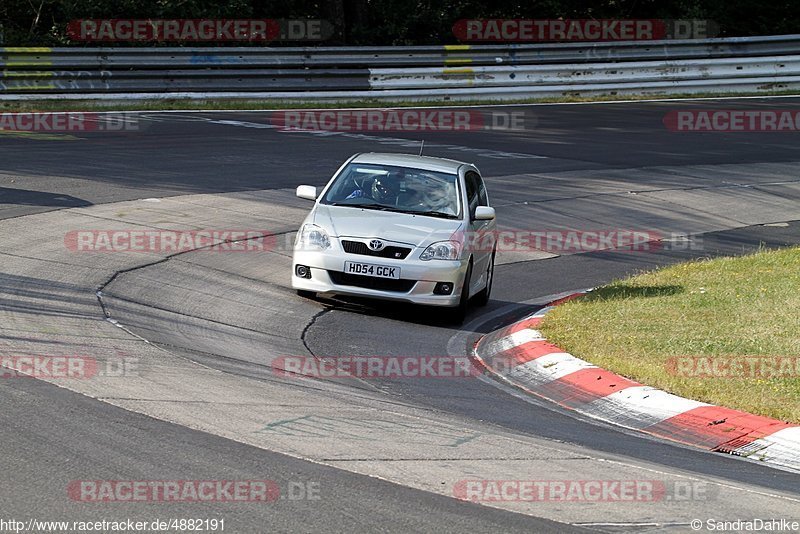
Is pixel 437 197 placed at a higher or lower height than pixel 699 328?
higher

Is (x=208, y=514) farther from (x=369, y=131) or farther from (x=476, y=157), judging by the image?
(x=369, y=131)

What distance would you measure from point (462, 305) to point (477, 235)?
958mm

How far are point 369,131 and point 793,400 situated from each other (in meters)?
15.9

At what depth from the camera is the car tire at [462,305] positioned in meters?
11.5

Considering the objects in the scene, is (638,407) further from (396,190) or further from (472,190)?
(472,190)

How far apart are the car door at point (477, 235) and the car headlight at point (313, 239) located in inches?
59.0
